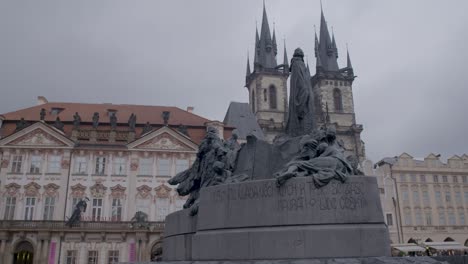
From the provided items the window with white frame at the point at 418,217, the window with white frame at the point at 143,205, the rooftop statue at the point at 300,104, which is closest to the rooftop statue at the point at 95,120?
the window with white frame at the point at 143,205

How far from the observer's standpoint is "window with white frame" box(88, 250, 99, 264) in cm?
3541

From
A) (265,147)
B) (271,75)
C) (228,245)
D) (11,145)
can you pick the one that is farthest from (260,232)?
(271,75)

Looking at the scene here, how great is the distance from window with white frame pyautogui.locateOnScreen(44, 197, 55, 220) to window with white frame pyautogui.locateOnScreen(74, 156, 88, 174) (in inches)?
122

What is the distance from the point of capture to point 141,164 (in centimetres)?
3925

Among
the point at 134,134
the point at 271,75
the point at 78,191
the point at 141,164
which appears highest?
the point at 271,75

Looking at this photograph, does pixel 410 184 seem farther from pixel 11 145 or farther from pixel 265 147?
pixel 265 147

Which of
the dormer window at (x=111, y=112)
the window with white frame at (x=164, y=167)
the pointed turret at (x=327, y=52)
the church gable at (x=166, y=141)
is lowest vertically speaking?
the window with white frame at (x=164, y=167)

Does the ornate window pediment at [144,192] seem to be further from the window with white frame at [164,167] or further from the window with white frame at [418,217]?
the window with white frame at [418,217]

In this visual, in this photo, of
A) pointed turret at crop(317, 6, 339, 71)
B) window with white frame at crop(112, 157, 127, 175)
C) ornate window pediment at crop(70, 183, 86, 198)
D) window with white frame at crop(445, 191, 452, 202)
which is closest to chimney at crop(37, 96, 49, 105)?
ornate window pediment at crop(70, 183, 86, 198)

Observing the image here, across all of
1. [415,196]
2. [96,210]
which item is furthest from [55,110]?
[415,196]

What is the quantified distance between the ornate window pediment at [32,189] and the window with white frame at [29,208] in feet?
1.11

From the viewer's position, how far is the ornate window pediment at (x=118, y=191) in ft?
125

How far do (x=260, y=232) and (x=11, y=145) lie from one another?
3571cm

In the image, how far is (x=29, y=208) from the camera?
121 ft
